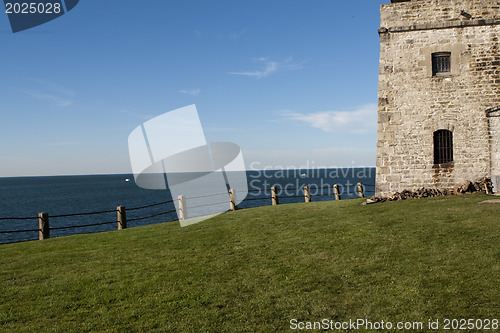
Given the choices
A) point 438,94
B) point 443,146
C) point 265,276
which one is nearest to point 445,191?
point 443,146

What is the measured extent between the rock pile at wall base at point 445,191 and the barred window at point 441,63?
484cm

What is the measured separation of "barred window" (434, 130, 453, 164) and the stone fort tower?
0.04 metres

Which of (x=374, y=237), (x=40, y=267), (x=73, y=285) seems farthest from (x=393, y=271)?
(x=40, y=267)

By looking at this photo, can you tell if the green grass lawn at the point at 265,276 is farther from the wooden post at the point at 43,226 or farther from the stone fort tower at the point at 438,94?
the stone fort tower at the point at 438,94

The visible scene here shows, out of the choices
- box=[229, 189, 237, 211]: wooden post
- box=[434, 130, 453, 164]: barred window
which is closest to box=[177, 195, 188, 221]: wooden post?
box=[229, 189, 237, 211]: wooden post

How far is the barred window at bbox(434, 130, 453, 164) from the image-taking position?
1584cm

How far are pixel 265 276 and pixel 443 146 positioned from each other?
11829 millimetres

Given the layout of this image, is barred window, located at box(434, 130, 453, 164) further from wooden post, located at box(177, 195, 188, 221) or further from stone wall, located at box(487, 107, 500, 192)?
wooden post, located at box(177, 195, 188, 221)

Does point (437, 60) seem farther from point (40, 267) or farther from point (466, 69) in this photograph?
point (40, 267)

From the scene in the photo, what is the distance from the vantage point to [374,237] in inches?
382

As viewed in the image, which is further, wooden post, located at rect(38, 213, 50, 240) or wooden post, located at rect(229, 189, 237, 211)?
wooden post, located at rect(229, 189, 237, 211)

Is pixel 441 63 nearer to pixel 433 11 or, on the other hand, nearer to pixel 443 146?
pixel 433 11

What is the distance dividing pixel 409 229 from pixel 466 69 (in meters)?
9.27

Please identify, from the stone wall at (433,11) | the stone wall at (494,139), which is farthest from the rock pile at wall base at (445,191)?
the stone wall at (433,11)
